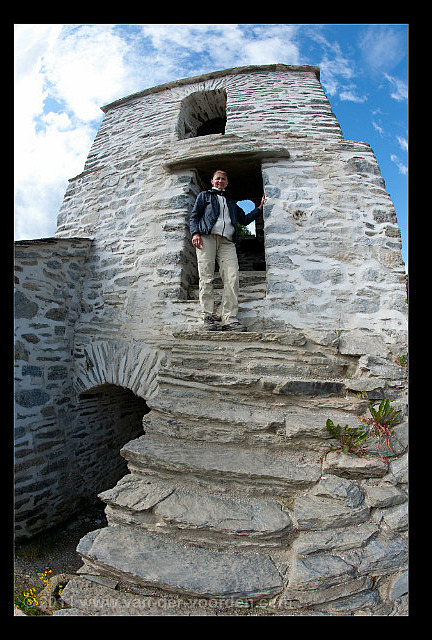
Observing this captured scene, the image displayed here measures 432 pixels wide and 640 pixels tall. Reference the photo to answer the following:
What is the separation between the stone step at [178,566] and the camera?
64.7 inches

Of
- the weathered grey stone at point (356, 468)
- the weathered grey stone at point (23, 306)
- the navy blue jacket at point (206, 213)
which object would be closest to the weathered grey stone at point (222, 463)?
the weathered grey stone at point (356, 468)

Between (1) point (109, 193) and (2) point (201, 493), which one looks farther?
(1) point (109, 193)

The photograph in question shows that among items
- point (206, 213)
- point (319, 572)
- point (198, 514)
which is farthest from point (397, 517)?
point (206, 213)

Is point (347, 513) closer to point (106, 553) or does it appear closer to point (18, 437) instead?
point (106, 553)

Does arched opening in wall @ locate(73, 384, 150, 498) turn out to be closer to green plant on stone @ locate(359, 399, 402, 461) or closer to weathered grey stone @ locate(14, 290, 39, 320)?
weathered grey stone @ locate(14, 290, 39, 320)

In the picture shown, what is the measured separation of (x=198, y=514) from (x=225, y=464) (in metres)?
0.41

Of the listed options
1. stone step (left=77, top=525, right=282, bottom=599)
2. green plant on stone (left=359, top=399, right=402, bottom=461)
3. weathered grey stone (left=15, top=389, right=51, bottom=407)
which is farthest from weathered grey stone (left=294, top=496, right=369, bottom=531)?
weathered grey stone (left=15, top=389, right=51, bottom=407)

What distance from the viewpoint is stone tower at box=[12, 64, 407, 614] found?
6.17 feet

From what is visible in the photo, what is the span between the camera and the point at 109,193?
550 centimetres

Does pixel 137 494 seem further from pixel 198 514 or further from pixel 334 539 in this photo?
pixel 334 539

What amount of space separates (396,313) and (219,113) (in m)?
5.46

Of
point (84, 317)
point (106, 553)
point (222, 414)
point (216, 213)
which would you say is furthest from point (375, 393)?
point (84, 317)

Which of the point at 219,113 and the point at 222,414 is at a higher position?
the point at 219,113

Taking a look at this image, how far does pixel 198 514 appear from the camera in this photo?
2.01 meters
